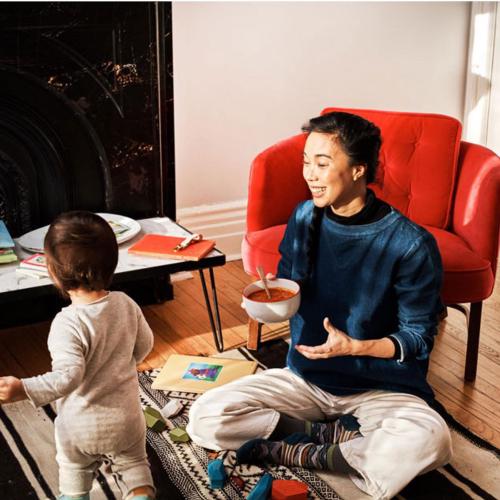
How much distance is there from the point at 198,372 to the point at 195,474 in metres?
0.52

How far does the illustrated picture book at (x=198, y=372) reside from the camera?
2.52 m

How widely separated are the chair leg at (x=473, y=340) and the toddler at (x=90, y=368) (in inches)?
46.0

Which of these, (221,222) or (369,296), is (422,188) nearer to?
(369,296)

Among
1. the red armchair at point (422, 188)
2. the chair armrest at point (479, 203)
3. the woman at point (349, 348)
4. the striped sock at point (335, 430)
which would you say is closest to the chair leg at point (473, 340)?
the red armchair at point (422, 188)

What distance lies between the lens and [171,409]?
2.41 m

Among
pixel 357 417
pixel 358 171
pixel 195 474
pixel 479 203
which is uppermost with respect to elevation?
pixel 358 171

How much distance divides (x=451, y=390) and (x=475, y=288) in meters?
0.34

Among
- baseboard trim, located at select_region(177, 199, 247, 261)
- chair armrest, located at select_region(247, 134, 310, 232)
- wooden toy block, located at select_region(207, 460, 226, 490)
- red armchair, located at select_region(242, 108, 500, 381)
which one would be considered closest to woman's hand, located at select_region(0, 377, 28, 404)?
wooden toy block, located at select_region(207, 460, 226, 490)

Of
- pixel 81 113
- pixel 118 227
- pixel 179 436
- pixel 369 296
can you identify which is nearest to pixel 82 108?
pixel 81 113

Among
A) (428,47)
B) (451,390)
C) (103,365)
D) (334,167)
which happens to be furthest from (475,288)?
(428,47)

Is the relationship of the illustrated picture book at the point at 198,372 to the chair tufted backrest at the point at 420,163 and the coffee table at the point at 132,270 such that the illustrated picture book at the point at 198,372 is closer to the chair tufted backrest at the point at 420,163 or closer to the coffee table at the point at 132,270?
the coffee table at the point at 132,270

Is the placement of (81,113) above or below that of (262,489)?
above

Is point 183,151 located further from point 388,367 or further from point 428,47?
point 388,367

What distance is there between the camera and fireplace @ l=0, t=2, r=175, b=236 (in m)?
2.71
